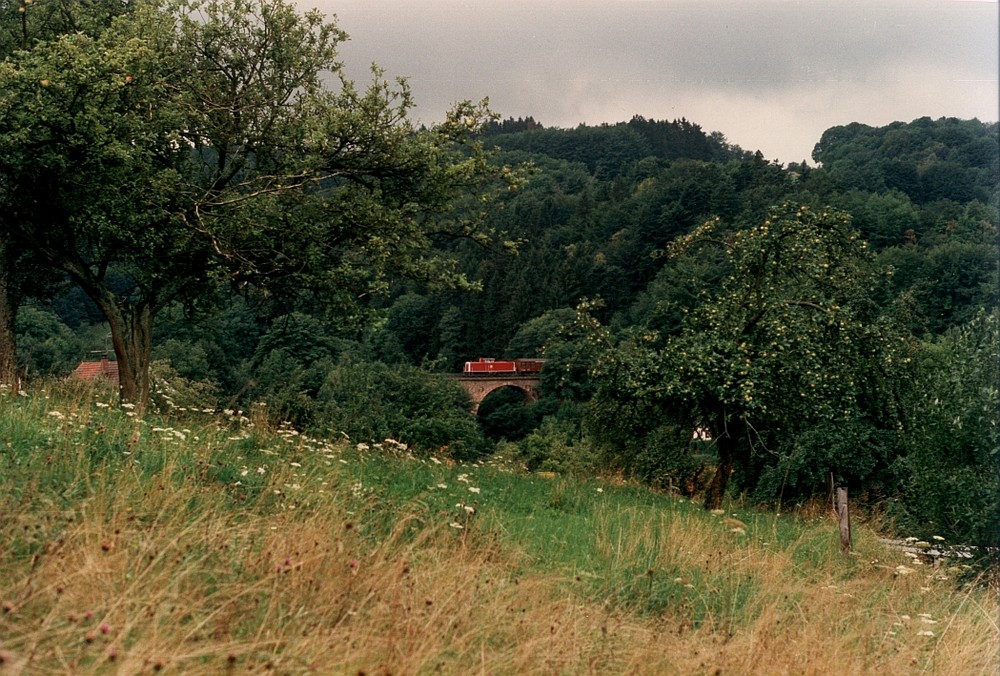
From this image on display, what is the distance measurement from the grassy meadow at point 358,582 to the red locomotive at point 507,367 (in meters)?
73.2

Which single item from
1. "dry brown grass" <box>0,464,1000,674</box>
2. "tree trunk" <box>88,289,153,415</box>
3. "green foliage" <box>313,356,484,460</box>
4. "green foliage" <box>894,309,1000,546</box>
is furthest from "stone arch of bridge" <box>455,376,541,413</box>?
"dry brown grass" <box>0,464,1000,674</box>

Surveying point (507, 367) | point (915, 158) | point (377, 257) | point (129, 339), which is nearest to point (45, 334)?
point (507, 367)

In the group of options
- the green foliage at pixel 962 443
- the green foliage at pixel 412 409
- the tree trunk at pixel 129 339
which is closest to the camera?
the green foliage at pixel 962 443

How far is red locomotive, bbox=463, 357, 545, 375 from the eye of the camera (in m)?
83.9

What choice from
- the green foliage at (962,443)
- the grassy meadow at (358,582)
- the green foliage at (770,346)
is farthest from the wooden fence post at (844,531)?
the green foliage at (770,346)

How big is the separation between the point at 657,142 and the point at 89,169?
498ft

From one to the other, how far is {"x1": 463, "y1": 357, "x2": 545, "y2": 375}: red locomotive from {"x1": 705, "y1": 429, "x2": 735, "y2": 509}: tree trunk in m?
65.7

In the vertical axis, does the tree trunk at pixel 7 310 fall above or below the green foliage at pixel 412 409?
above

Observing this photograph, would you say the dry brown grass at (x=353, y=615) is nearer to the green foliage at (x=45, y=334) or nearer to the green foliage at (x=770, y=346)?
the green foliage at (x=770, y=346)

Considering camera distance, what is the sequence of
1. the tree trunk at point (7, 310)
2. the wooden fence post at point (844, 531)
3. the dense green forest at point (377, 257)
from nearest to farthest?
1. the wooden fence post at point (844, 531)
2. the dense green forest at point (377, 257)
3. the tree trunk at point (7, 310)

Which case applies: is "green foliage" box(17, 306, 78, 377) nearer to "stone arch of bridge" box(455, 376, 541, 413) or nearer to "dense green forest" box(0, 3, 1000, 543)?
"stone arch of bridge" box(455, 376, 541, 413)

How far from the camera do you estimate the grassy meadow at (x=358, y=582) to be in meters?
4.36

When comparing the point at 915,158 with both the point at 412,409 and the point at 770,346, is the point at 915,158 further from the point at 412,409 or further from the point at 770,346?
the point at 770,346

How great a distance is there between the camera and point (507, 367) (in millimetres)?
84250
